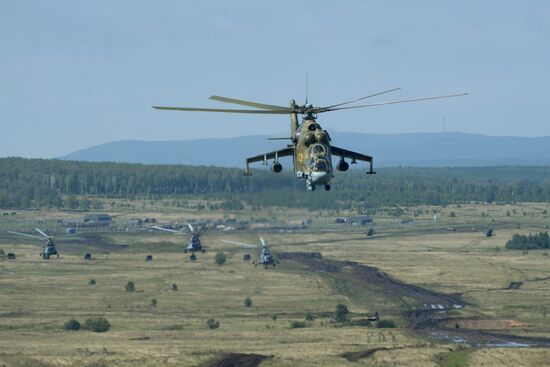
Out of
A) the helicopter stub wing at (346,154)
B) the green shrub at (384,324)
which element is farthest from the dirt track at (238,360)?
the helicopter stub wing at (346,154)

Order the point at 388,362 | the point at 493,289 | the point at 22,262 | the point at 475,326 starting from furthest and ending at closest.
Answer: the point at 22,262 < the point at 493,289 < the point at 475,326 < the point at 388,362

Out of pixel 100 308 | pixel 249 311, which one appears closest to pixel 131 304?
pixel 100 308

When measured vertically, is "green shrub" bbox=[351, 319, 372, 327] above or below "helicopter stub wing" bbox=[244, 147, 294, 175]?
below

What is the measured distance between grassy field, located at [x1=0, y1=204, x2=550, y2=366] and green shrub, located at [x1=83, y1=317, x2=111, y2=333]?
1268 mm

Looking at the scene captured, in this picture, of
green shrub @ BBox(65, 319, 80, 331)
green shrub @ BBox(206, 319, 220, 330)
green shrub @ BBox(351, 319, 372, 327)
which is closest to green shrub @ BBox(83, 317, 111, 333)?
green shrub @ BBox(65, 319, 80, 331)

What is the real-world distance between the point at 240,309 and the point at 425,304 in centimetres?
2439

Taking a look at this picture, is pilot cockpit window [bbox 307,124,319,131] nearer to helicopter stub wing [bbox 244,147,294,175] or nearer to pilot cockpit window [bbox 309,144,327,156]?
pilot cockpit window [bbox 309,144,327,156]

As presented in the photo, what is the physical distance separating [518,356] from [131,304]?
5510cm

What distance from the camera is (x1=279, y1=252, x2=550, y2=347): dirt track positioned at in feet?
400

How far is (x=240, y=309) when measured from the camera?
143 meters

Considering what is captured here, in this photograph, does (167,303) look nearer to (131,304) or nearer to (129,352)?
(131,304)

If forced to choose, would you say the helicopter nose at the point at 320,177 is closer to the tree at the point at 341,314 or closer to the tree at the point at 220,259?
A: the tree at the point at 341,314

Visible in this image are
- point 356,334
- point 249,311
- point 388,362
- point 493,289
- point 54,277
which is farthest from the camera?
point 54,277

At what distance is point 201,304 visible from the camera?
481ft
